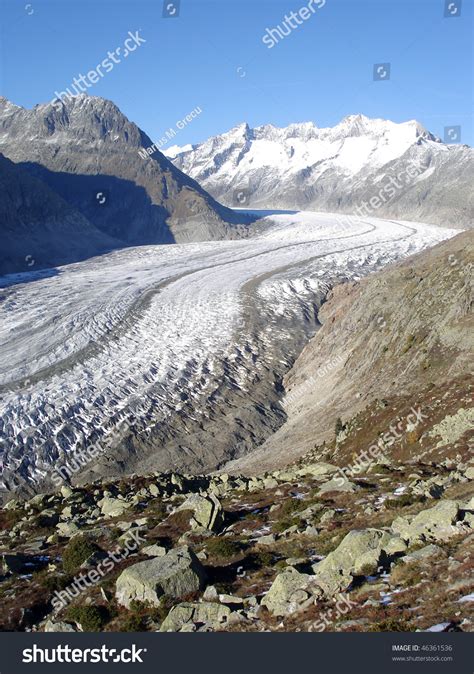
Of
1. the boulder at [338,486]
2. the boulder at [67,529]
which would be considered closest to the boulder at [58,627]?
the boulder at [67,529]

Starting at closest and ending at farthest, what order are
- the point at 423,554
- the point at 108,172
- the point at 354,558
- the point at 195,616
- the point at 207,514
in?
the point at 195,616, the point at 423,554, the point at 354,558, the point at 207,514, the point at 108,172

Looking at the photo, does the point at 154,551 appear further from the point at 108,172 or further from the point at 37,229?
the point at 108,172

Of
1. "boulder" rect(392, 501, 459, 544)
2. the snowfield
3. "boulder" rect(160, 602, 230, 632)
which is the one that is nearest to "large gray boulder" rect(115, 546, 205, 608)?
"boulder" rect(160, 602, 230, 632)

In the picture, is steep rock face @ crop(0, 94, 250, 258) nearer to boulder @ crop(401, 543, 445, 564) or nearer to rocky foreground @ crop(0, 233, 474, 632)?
rocky foreground @ crop(0, 233, 474, 632)

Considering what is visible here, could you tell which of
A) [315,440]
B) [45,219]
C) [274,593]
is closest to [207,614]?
[274,593]

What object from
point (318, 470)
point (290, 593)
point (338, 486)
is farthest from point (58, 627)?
point (318, 470)
